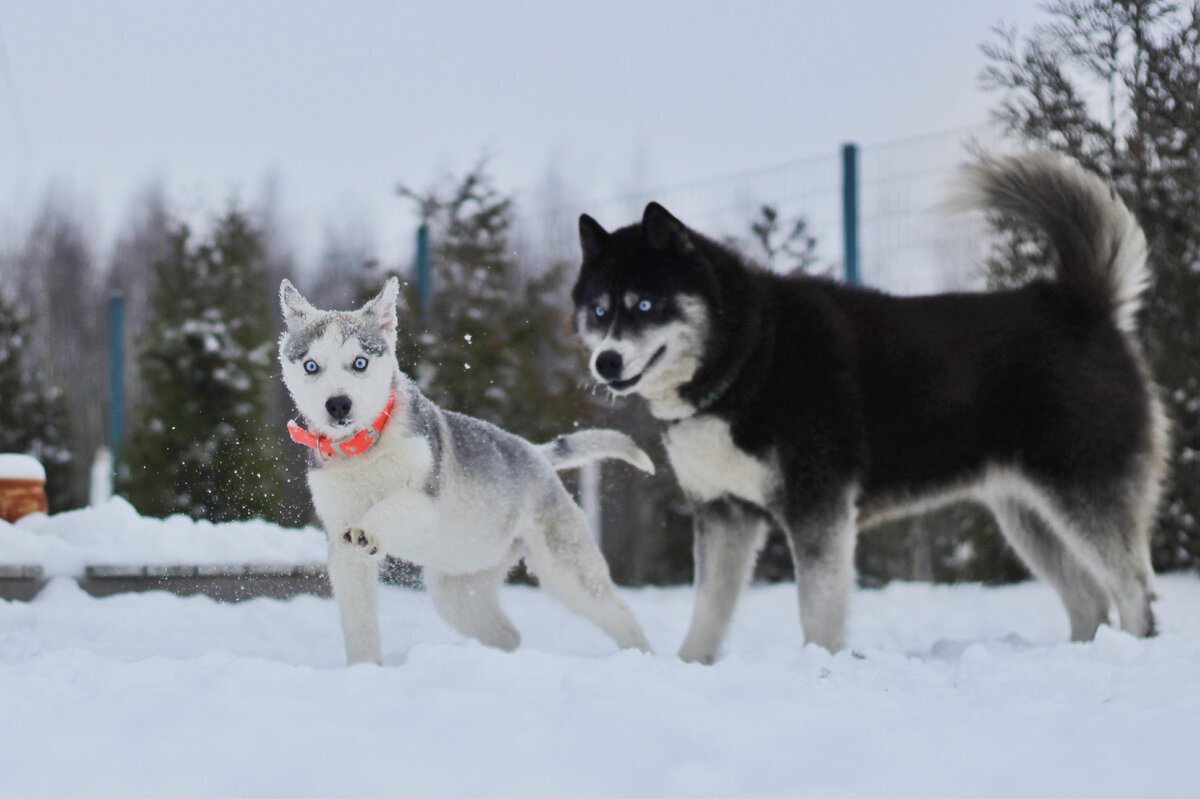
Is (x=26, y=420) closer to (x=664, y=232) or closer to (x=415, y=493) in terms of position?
(x=664, y=232)

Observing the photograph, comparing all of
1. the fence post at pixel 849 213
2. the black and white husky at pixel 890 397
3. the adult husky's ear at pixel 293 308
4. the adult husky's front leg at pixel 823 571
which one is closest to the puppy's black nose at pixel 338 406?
the adult husky's ear at pixel 293 308

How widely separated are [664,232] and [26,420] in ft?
28.1

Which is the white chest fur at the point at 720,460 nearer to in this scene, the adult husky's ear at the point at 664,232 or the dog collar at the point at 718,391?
the dog collar at the point at 718,391

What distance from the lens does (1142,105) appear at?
6930 mm

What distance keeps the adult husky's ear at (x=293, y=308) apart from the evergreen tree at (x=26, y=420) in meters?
8.19

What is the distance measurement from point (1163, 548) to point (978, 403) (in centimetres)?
288

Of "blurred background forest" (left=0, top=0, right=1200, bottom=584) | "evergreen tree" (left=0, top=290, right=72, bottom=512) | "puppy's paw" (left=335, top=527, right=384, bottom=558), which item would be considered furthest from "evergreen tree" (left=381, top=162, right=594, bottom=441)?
"evergreen tree" (left=0, top=290, right=72, bottom=512)

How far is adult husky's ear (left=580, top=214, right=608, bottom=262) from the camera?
13.9 feet

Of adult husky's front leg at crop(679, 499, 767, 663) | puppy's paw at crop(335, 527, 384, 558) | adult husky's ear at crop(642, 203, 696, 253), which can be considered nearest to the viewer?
puppy's paw at crop(335, 527, 384, 558)

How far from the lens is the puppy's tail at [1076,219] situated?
4836 millimetres

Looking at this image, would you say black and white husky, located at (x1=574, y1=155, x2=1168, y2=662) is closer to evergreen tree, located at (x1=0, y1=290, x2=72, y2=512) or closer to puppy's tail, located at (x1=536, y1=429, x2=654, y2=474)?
puppy's tail, located at (x1=536, y1=429, x2=654, y2=474)

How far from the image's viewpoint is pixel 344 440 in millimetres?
3324

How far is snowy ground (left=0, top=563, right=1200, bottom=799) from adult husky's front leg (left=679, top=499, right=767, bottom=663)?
2.22ft

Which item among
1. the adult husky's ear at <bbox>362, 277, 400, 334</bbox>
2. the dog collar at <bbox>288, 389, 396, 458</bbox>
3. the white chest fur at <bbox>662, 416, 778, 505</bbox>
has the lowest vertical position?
the white chest fur at <bbox>662, 416, 778, 505</bbox>
